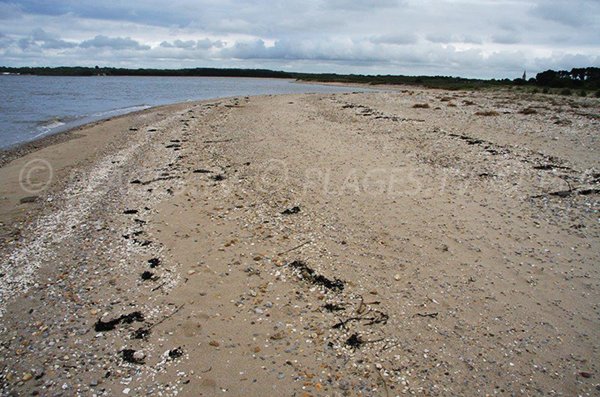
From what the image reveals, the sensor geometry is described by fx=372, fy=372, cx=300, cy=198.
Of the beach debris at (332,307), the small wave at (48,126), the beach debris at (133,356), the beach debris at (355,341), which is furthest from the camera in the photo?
the small wave at (48,126)

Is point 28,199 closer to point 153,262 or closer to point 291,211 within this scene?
point 153,262

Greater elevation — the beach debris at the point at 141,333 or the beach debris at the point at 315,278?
the beach debris at the point at 315,278

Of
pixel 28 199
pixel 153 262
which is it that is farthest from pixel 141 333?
pixel 28 199

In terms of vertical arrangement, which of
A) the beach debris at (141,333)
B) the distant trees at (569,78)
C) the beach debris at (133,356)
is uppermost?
the distant trees at (569,78)

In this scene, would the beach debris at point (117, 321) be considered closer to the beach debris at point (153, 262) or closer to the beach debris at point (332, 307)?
the beach debris at point (153, 262)

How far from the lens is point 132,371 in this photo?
4477mm

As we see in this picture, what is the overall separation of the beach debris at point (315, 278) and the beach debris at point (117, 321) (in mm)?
2579

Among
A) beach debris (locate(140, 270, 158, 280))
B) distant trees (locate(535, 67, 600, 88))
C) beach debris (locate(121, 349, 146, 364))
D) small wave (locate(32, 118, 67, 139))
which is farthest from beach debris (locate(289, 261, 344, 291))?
distant trees (locate(535, 67, 600, 88))

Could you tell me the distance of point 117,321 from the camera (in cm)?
537

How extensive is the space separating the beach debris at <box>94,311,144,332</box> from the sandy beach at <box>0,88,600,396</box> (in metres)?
0.02

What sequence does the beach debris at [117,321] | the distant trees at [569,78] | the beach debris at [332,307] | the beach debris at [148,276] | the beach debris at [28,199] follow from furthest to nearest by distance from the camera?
1. the distant trees at [569,78]
2. the beach debris at [28,199]
3. the beach debris at [148,276]
4. the beach debris at [332,307]
5. the beach debris at [117,321]

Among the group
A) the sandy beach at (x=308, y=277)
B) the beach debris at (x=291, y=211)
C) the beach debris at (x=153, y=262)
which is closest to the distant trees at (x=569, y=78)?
the sandy beach at (x=308, y=277)

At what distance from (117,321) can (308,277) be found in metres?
2.96

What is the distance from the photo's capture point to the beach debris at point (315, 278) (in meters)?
6.07
